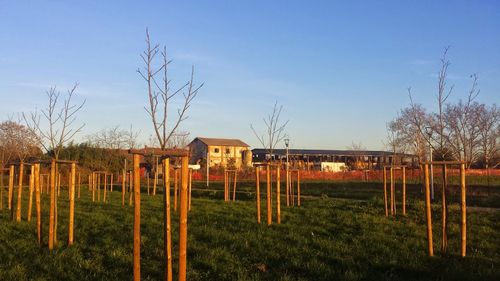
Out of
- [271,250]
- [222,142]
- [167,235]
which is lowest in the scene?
[271,250]

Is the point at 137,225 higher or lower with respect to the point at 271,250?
higher

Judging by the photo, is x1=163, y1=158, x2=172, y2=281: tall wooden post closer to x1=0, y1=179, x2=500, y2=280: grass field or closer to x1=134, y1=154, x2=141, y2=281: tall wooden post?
x1=134, y1=154, x2=141, y2=281: tall wooden post

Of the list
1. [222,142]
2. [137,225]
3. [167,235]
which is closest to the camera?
[167,235]

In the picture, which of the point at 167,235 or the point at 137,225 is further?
the point at 137,225

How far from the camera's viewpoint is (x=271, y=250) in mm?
7984

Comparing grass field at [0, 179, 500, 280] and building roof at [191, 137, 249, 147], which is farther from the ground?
building roof at [191, 137, 249, 147]

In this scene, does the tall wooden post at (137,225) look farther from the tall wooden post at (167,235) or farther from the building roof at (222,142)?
the building roof at (222,142)

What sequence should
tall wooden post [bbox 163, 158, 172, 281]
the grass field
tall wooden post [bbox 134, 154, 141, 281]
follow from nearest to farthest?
tall wooden post [bbox 163, 158, 172, 281] → tall wooden post [bbox 134, 154, 141, 281] → the grass field

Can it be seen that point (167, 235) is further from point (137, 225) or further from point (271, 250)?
point (271, 250)

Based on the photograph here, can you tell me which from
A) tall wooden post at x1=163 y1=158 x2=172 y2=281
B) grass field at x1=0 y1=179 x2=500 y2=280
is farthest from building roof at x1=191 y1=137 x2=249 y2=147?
tall wooden post at x1=163 y1=158 x2=172 y2=281

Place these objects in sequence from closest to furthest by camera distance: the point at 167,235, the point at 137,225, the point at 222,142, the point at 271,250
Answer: the point at 167,235, the point at 137,225, the point at 271,250, the point at 222,142

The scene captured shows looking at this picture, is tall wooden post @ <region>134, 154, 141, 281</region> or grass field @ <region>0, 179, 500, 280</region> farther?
grass field @ <region>0, 179, 500, 280</region>

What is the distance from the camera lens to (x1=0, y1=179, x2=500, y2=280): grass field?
660cm

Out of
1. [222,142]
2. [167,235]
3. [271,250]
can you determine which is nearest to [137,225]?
[167,235]
